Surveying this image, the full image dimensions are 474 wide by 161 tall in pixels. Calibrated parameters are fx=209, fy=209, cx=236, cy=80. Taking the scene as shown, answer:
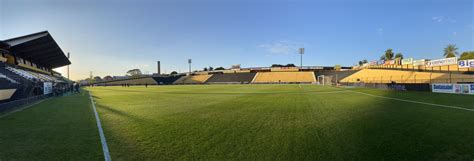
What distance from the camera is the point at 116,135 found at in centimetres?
559

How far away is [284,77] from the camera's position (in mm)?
83125

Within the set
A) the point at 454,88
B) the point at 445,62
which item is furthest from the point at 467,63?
the point at 454,88

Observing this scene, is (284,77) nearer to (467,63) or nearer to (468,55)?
(468,55)

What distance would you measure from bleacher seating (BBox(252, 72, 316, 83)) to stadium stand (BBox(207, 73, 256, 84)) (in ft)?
10.7

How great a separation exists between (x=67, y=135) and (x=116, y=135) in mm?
1362

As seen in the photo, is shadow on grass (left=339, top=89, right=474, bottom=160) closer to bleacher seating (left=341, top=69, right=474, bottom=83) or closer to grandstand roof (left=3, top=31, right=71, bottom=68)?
bleacher seating (left=341, top=69, right=474, bottom=83)

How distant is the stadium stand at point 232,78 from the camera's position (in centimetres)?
8550

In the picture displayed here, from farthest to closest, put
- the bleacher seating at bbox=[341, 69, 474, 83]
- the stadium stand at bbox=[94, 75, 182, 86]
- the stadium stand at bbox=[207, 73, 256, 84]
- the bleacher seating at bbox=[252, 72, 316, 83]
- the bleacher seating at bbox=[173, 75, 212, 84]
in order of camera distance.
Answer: the stadium stand at bbox=[94, 75, 182, 86] < the bleacher seating at bbox=[173, 75, 212, 84] < the stadium stand at bbox=[207, 73, 256, 84] < the bleacher seating at bbox=[252, 72, 316, 83] < the bleacher seating at bbox=[341, 69, 474, 83]

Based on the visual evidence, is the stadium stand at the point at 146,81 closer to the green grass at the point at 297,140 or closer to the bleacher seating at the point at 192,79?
the bleacher seating at the point at 192,79

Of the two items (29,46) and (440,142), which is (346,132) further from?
(29,46)

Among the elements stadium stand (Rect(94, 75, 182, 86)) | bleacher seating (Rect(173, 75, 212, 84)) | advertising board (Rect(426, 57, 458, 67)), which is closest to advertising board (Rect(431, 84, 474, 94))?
advertising board (Rect(426, 57, 458, 67))

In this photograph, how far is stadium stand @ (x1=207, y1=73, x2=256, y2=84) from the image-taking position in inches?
3366

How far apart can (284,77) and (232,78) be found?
70.6ft

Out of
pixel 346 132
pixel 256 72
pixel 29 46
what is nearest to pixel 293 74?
pixel 256 72
